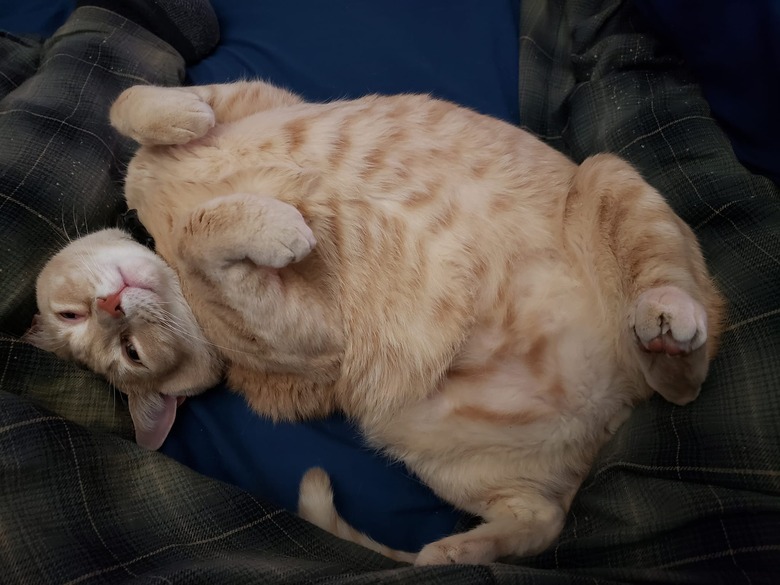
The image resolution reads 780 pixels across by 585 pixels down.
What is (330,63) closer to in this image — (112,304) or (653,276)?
(112,304)

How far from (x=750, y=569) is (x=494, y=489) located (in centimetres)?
59

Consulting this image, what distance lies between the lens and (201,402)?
1709 millimetres

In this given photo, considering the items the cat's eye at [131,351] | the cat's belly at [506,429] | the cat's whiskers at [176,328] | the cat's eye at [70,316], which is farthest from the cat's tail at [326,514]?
the cat's eye at [70,316]

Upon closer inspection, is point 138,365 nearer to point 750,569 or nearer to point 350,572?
point 350,572

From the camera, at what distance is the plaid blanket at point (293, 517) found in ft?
3.69

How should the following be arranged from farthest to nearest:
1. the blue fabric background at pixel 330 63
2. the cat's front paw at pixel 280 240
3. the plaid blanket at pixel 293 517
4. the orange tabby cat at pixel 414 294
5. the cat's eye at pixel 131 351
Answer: the blue fabric background at pixel 330 63, the cat's eye at pixel 131 351, the orange tabby cat at pixel 414 294, the cat's front paw at pixel 280 240, the plaid blanket at pixel 293 517

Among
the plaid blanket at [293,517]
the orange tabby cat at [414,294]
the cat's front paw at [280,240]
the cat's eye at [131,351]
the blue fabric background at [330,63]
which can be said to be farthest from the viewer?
the blue fabric background at [330,63]

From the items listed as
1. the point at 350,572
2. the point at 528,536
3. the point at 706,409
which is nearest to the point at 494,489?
the point at 528,536

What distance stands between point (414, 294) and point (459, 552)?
624mm

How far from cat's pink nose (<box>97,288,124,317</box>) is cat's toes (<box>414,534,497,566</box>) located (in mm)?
961

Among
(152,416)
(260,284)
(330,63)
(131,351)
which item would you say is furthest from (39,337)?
(330,63)

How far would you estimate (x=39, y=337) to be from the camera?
1.51m

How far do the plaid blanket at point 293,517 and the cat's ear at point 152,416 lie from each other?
51mm

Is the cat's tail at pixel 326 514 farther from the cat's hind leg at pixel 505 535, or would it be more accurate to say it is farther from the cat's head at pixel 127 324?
the cat's head at pixel 127 324
